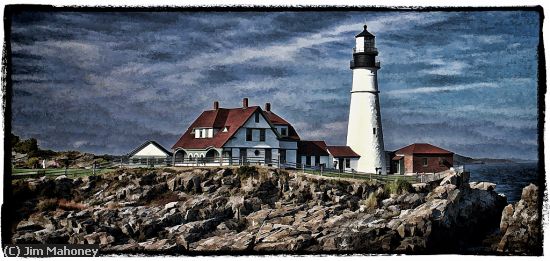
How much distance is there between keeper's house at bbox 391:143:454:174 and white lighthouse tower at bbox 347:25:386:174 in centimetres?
53

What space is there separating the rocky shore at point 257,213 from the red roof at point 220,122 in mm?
590

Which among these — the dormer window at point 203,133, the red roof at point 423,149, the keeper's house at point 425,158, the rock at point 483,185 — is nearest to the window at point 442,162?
the keeper's house at point 425,158

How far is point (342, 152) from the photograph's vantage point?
20.0 m

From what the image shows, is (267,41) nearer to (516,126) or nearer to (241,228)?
(241,228)

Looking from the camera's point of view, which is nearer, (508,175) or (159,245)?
(159,245)

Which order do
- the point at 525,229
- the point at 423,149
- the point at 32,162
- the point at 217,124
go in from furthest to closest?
the point at 217,124
the point at 423,149
the point at 32,162
the point at 525,229

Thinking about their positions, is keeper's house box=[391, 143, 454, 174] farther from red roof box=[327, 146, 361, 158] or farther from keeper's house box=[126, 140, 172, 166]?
keeper's house box=[126, 140, 172, 166]

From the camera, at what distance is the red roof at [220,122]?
19.7 meters

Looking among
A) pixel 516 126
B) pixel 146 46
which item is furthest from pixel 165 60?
pixel 516 126

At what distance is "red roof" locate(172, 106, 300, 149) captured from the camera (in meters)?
19.7

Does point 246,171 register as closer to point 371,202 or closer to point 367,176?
point 367,176

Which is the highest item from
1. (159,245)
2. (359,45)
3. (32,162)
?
(359,45)

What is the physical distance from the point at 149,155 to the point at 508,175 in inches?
297

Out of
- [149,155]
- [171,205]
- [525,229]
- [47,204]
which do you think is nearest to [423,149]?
[525,229]
